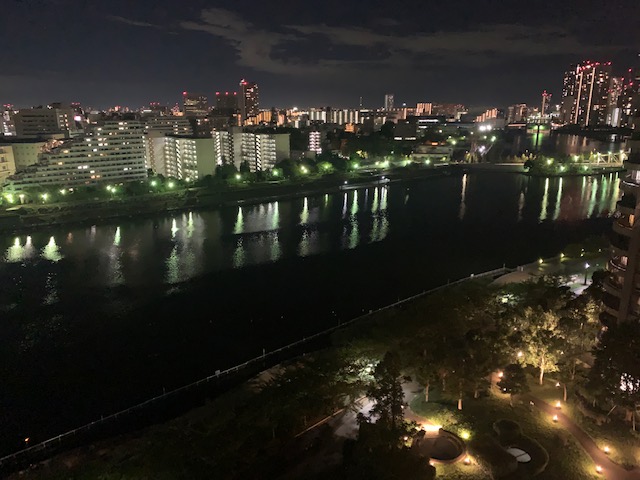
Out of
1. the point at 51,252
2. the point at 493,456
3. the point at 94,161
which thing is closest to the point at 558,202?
the point at 493,456

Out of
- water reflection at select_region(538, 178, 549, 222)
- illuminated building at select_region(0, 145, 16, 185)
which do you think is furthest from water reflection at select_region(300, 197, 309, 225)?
illuminated building at select_region(0, 145, 16, 185)

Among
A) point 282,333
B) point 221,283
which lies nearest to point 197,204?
point 221,283

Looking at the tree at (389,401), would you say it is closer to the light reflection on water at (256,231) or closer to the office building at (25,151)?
the light reflection on water at (256,231)

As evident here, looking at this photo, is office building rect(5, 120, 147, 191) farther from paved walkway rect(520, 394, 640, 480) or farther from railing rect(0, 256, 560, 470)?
paved walkway rect(520, 394, 640, 480)

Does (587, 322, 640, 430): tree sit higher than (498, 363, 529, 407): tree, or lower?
higher

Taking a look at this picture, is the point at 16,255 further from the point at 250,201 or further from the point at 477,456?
the point at 477,456
